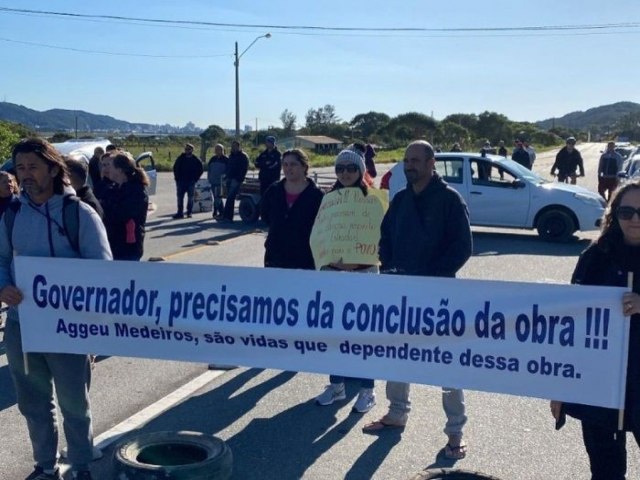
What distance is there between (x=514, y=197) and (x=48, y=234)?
12.2 m

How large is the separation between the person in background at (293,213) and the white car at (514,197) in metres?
8.99

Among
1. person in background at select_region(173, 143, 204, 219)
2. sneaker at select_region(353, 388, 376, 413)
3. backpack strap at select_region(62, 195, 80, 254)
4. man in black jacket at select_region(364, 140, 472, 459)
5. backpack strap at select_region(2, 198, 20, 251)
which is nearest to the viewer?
backpack strap at select_region(62, 195, 80, 254)

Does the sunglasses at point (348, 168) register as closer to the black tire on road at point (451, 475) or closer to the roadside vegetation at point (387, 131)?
the black tire on road at point (451, 475)

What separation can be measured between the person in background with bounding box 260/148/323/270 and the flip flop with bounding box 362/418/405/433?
53.0 inches

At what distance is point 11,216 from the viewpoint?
4320mm

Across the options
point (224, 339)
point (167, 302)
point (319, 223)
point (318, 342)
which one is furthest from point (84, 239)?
point (319, 223)

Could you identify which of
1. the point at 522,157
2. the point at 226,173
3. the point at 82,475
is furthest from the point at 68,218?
the point at 522,157

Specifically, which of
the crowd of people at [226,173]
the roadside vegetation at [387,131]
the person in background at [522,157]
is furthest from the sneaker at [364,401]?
the roadside vegetation at [387,131]

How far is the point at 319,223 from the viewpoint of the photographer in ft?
18.9

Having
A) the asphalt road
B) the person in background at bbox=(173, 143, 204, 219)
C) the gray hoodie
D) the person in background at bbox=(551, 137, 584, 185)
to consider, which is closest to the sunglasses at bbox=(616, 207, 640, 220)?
the asphalt road

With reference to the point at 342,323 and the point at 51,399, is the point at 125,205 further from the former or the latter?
the point at 342,323

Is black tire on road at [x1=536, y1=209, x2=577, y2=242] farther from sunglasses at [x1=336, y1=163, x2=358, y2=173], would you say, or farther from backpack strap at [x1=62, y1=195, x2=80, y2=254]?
backpack strap at [x1=62, y1=195, x2=80, y2=254]

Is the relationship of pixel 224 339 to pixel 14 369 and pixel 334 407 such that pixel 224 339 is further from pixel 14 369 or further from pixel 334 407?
pixel 334 407

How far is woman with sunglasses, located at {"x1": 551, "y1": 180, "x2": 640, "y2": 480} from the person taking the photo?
11.3 ft
